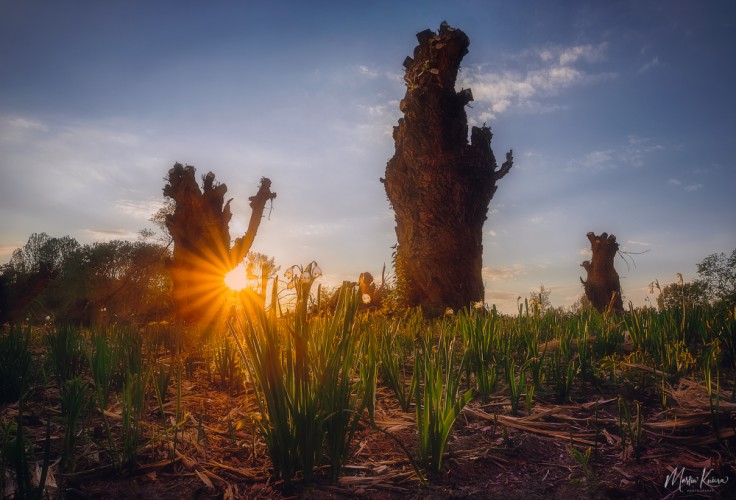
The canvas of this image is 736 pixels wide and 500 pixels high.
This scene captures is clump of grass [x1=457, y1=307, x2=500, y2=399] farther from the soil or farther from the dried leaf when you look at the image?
the dried leaf

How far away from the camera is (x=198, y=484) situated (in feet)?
5.84

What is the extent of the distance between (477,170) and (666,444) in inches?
352

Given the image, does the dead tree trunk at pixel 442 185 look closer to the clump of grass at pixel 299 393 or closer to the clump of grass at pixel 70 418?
the clump of grass at pixel 299 393

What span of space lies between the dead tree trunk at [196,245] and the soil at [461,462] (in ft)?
28.8

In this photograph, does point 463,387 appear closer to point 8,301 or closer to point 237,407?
point 237,407

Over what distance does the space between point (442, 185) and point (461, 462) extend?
8657 mm

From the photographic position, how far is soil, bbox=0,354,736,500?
168 cm

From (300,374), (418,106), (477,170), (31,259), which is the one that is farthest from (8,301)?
(31,259)

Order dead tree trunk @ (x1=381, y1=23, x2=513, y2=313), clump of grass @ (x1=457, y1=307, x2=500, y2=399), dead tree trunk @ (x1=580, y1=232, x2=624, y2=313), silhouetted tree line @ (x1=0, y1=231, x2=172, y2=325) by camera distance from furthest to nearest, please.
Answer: silhouetted tree line @ (x1=0, y1=231, x2=172, y2=325), dead tree trunk @ (x1=580, y1=232, x2=624, y2=313), dead tree trunk @ (x1=381, y1=23, x2=513, y2=313), clump of grass @ (x1=457, y1=307, x2=500, y2=399)

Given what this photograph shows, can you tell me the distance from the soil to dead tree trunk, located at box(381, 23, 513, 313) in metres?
7.35

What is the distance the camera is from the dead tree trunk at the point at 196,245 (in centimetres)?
1095

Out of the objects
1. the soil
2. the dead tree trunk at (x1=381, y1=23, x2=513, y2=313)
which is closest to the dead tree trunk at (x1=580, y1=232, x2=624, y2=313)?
the dead tree trunk at (x1=381, y1=23, x2=513, y2=313)

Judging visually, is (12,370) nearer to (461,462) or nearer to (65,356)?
(65,356)

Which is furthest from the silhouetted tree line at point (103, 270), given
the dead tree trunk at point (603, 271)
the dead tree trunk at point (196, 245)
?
the dead tree trunk at point (603, 271)
